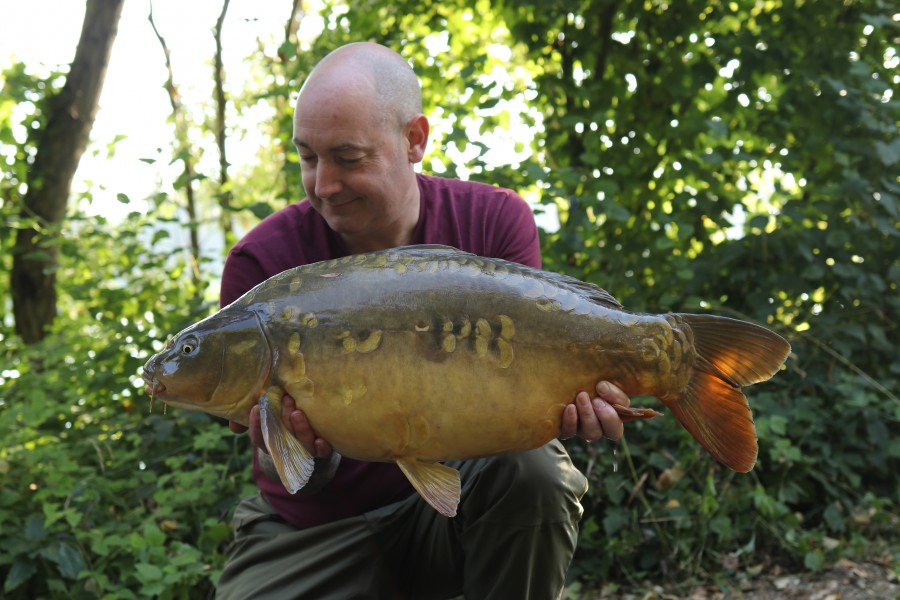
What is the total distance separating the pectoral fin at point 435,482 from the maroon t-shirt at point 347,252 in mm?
404

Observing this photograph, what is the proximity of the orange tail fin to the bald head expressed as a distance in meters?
0.78

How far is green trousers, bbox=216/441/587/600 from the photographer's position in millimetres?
1837

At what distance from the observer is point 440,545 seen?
199cm

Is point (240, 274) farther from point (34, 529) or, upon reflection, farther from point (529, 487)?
point (34, 529)

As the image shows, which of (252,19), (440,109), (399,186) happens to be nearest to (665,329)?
(399,186)

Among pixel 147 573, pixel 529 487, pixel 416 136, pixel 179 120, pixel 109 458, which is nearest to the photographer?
pixel 529 487

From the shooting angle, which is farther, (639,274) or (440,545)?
(639,274)

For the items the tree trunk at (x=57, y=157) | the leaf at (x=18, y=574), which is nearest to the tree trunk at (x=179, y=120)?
the tree trunk at (x=57, y=157)

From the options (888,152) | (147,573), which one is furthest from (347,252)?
(888,152)

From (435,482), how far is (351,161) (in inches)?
27.0

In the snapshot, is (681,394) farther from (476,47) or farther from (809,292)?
(476,47)

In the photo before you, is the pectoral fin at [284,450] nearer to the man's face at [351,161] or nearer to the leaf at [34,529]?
the man's face at [351,161]

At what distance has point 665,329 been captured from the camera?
1646 mm

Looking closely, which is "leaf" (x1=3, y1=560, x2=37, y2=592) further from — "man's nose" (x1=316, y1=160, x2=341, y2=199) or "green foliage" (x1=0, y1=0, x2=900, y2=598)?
"man's nose" (x1=316, y1=160, x2=341, y2=199)
